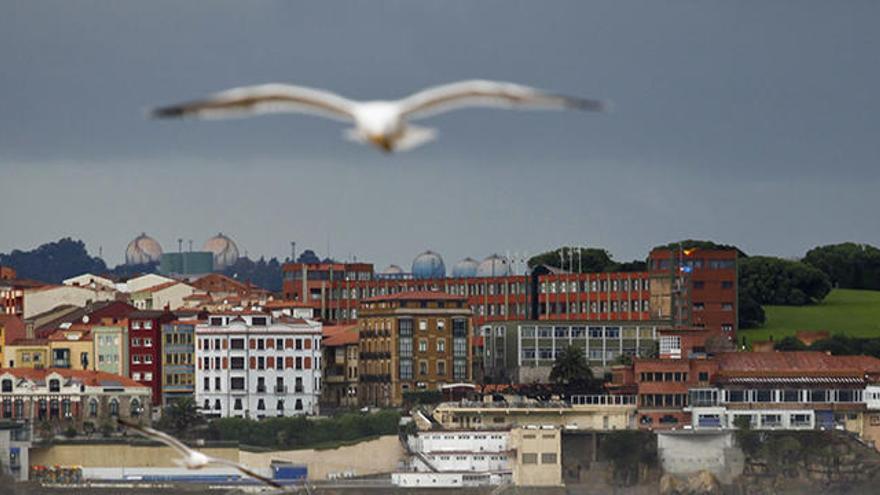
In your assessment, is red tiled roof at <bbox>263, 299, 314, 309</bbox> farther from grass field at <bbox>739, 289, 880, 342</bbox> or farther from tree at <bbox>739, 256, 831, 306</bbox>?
tree at <bbox>739, 256, 831, 306</bbox>

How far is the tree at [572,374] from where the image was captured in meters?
112

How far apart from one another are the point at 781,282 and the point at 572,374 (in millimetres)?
38205

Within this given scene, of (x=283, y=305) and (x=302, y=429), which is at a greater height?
(x=283, y=305)

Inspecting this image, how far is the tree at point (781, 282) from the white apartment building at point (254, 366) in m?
34.4

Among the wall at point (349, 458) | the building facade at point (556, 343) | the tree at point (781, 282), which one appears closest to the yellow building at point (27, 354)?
the building facade at point (556, 343)

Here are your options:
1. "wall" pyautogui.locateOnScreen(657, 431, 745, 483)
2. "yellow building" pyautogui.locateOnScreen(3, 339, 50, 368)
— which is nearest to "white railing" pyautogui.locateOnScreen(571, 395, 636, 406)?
"wall" pyautogui.locateOnScreen(657, 431, 745, 483)

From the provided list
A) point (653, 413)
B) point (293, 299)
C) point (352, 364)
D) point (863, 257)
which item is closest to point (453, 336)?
point (352, 364)

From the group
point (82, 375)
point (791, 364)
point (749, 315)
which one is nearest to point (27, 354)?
point (82, 375)

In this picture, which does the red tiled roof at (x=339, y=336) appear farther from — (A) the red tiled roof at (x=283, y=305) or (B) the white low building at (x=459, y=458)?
(B) the white low building at (x=459, y=458)

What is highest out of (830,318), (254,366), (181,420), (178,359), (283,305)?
(283,305)

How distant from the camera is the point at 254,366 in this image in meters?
115

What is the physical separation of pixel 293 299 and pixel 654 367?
3800 centimetres

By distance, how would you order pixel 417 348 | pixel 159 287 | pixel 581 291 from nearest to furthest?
1. pixel 417 348
2. pixel 581 291
3. pixel 159 287

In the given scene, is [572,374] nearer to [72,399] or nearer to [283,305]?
[72,399]
